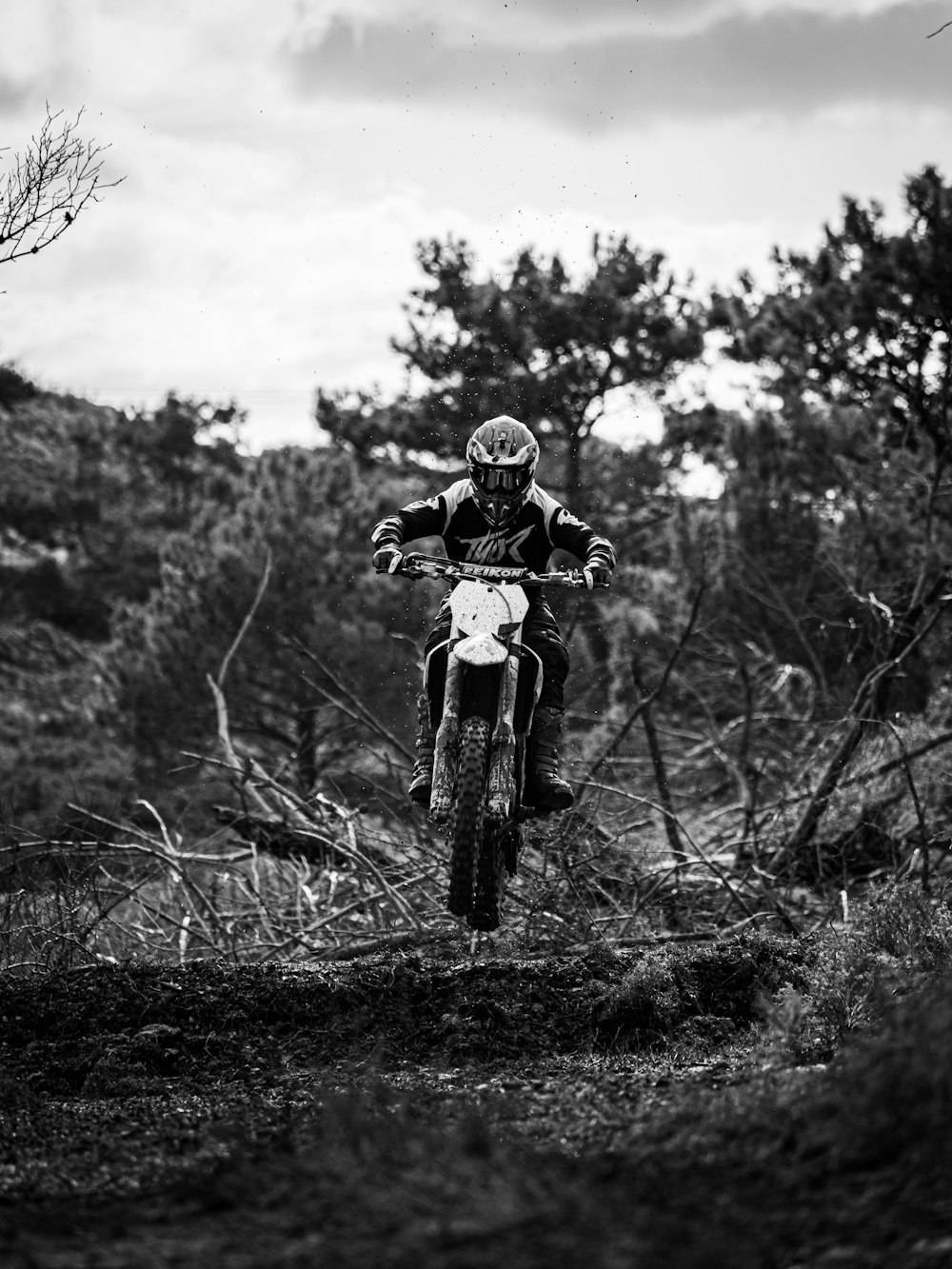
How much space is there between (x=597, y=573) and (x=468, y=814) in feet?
4.62

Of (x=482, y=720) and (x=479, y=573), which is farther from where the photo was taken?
(x=479, y=573)

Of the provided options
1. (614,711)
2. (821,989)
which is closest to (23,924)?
(821,989)

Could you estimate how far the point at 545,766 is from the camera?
7.63m

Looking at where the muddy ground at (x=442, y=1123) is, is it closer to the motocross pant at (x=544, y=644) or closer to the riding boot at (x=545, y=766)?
the riding boot at (x=545, y=766)

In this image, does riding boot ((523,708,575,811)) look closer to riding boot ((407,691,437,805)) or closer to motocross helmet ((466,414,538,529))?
riding boot ((407,691,437,805))

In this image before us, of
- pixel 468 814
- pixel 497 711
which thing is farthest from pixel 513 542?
pixel 468 814

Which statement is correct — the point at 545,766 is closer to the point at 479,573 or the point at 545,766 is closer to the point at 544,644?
the point at 544,644

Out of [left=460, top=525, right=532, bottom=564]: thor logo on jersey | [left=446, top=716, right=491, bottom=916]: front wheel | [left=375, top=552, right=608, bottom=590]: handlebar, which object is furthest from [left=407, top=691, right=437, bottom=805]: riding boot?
[left=460, top=525, right=532, bottom=564]: thor logo on jersey

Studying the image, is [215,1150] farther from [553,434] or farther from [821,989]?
[553,434]

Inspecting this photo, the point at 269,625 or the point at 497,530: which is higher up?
the point at 269,625

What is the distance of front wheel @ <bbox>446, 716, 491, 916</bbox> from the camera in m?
7.04

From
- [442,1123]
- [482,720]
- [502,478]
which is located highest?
[502,478]

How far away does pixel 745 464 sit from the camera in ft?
72.5

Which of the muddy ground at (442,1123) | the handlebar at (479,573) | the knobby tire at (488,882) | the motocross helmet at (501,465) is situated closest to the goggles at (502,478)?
the motocross helmet at (501,465)
